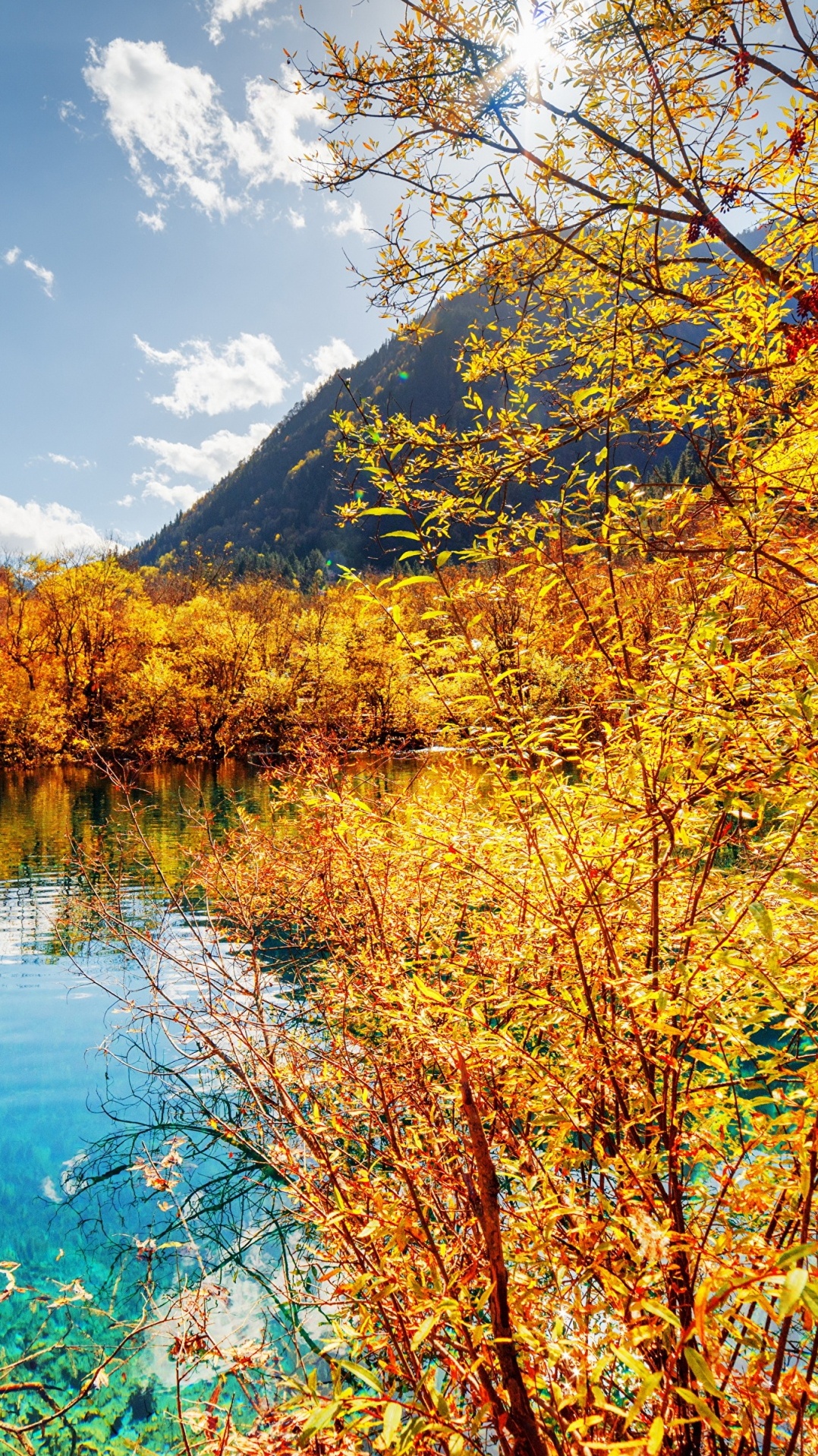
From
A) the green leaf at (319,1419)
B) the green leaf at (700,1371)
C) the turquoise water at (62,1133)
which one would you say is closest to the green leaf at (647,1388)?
the green leaf at (700,1371)

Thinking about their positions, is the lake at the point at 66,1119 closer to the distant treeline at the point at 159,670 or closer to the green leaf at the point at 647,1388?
the green leaf at the point at 647,1388

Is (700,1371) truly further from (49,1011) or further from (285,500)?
(285,500)

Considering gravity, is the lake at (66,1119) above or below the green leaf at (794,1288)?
below

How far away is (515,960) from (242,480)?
197874mm

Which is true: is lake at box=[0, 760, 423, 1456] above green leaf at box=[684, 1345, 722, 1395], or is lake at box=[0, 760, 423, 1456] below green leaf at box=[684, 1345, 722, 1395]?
below

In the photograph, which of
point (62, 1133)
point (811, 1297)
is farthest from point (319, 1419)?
point (62, 1133)

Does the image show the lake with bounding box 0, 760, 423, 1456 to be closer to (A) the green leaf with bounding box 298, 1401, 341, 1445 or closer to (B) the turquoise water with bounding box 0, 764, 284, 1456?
(B) the turquoise water with bounding box 0, 764, 284, 1456

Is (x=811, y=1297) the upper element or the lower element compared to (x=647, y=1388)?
upper

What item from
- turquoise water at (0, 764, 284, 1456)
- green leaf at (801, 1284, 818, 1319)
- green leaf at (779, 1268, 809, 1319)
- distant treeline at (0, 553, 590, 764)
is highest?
distant treeline at (0, 553, 590, 764)

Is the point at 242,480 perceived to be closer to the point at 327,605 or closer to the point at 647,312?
the point at 327,605

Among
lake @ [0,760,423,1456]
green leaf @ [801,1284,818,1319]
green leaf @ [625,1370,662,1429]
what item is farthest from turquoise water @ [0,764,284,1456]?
green leaf @ [801,1284,818,1319]

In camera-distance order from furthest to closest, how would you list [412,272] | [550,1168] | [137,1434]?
[137,1434]
[412,272]
[550,1168]

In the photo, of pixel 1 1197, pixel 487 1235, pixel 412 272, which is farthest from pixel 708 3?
pixel 1 1197

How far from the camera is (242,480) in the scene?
18325cm
